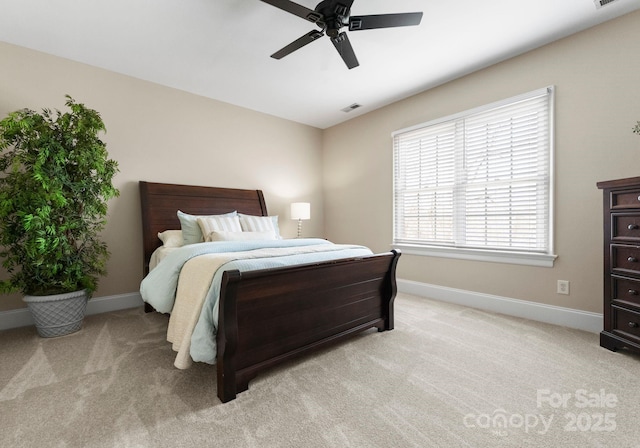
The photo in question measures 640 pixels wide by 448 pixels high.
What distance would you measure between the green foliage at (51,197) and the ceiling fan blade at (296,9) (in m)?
2.00

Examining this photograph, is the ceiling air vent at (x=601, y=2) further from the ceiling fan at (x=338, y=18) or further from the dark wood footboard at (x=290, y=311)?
the dark wood footboard at (x=290, y=311)

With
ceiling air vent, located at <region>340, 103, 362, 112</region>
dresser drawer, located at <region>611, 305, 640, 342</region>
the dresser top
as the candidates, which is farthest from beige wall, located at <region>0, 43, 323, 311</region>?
dresser drawer, located at <region>611, 305, 640, 342</region>

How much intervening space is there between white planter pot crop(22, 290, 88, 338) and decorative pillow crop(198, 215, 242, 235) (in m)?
1.20

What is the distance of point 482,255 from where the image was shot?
3.21 m

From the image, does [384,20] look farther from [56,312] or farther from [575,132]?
[56,312]

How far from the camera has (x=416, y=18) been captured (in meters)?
1.89

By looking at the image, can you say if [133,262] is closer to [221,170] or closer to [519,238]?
[221,170]

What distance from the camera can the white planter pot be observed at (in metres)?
2.45

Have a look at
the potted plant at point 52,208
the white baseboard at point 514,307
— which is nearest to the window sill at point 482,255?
the white baseboard at point 514,307

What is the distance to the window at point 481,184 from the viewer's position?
2818mm

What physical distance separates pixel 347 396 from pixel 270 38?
9.53 ft

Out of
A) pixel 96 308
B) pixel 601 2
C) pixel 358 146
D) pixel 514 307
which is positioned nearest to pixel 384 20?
pixel 601 2

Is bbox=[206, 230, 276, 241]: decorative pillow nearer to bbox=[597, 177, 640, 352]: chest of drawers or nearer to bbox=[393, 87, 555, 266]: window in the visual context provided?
bbox=[393, 87, 555, 266]: window

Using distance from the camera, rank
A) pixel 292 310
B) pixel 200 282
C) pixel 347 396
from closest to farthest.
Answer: pixel 347 396 → pixel 200 282 → pixel 292 310
